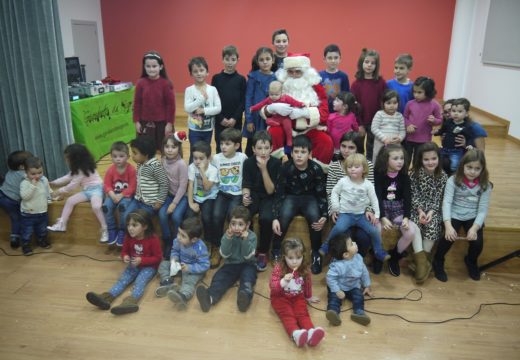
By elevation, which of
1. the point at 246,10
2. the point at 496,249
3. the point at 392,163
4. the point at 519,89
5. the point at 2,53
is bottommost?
the point at 496,249

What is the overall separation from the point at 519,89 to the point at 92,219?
531cm

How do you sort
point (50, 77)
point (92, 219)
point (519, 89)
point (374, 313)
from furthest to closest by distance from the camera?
point (519, 89), point (50, 77), point (92, 219), point (374, 313)

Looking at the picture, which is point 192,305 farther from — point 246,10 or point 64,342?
point 246,10

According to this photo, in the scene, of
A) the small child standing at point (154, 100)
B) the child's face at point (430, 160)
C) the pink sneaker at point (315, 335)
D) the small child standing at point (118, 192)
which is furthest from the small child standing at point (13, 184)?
the child's face at point (430, 160)

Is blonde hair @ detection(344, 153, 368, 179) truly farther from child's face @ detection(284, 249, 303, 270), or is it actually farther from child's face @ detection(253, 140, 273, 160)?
child's face @ detection(284, 249, 303, 270)

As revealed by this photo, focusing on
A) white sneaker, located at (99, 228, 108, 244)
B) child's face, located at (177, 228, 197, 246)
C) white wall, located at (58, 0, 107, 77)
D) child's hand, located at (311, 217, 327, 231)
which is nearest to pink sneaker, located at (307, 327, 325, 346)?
child's hand, located at (311, 217, 327, 231)

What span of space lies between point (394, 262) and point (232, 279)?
3.86 feet

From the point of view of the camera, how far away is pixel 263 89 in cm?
329

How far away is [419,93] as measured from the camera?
3.19 m

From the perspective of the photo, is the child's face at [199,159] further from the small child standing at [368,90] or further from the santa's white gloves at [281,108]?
the small child standing at [368,90]

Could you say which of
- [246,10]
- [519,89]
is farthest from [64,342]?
[246,10]

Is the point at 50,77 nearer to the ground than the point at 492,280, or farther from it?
farther from it

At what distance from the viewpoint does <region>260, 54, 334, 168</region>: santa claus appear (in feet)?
9.86

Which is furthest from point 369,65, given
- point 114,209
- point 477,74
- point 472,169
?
point 477,74
